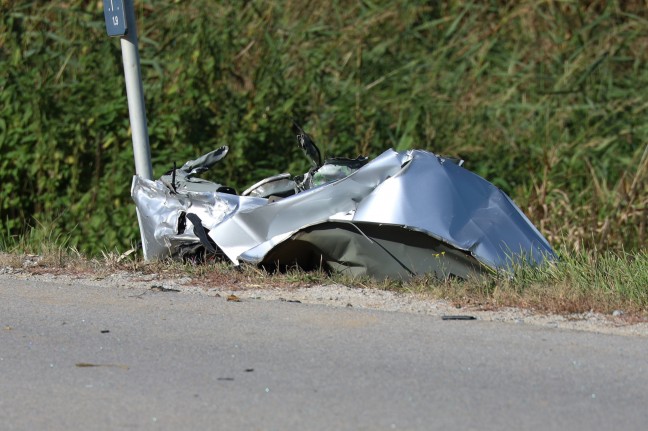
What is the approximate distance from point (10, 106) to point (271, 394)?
8273mm

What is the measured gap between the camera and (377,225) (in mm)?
6332

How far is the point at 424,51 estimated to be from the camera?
1417 cm

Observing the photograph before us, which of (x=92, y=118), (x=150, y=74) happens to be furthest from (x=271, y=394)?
(x=150, y=74)

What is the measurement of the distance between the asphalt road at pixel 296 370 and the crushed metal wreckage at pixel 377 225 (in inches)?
24.8

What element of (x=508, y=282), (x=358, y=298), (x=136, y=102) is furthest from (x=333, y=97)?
(x=508, y=282)

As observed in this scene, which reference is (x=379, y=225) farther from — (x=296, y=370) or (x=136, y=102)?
(x=136, y=102)

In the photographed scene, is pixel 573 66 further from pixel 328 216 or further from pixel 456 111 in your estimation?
pixel 328 216

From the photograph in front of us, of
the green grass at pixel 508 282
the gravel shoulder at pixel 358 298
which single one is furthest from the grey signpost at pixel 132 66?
the gravel shoulder at pixel 358 298

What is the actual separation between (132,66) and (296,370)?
146 inches

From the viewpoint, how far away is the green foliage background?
38.9 ft

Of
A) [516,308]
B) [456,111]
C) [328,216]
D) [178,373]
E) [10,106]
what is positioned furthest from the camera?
[456,111]

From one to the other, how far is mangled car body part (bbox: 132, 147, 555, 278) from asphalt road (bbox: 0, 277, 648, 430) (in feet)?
2.05

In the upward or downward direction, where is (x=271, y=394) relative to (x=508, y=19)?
downward

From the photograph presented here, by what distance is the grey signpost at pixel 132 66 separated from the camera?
7828mm
